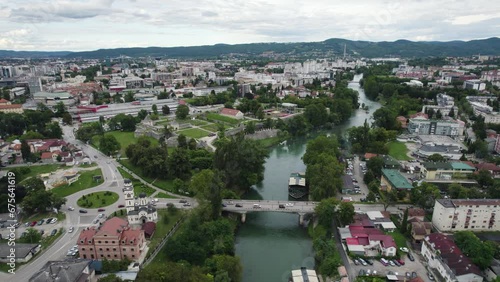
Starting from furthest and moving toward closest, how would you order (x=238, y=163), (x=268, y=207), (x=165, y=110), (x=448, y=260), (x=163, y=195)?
(x=165, y=110) < (x=238, y=163) < (x=163, y=195) < (x=268, y=207) < (x=448, y=260)

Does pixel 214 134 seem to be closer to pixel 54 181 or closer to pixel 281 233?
pixel 54 181

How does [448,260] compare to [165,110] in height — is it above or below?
below

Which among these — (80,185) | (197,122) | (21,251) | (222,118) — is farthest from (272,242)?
(222,118)

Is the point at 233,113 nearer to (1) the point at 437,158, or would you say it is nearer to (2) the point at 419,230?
(1) the point at 437,158

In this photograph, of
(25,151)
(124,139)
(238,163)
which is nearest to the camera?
(238,163)

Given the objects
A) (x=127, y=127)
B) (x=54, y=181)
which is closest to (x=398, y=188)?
(x=54, y=181)

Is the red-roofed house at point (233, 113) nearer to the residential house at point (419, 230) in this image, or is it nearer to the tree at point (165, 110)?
the tree at point (165, 110)
